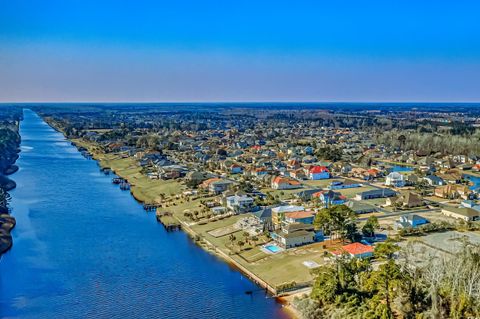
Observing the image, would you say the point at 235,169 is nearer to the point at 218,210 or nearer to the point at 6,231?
the point at 218,210

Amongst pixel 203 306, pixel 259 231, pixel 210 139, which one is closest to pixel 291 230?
pixel 259 231

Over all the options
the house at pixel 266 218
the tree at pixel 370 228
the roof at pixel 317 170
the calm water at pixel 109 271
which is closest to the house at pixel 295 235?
the house at pixel 266 218

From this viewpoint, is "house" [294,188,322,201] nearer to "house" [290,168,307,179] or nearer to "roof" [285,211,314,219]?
"roof" [285,211,314,219]

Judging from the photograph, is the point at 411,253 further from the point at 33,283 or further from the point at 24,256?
the point at 24,256

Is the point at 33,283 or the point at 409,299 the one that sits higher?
the point at 409,299

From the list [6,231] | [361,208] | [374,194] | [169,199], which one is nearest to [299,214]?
[361,208]

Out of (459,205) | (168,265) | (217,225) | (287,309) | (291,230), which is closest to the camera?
(287,309)
